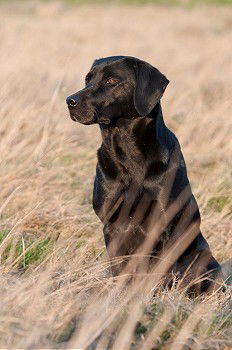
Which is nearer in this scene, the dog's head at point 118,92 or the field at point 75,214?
the field at point 75,214

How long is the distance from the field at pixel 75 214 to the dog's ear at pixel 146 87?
0.75 meters

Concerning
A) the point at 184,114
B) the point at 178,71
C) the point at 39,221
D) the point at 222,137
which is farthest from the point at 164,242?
the point at 178,71

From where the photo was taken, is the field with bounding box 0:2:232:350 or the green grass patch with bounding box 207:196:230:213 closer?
the field with bounding box 0:2:232:350

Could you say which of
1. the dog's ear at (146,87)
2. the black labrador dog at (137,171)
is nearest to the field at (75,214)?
the black labrador dog at (137,171)

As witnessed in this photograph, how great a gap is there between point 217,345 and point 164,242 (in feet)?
3.95

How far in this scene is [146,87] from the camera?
4.14 m

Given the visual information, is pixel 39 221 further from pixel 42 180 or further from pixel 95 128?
pixel 95 128

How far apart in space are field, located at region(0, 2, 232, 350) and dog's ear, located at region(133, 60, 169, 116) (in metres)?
0.75

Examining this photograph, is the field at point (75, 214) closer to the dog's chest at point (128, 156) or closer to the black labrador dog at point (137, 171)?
the black labrador dog at point (137, 171)

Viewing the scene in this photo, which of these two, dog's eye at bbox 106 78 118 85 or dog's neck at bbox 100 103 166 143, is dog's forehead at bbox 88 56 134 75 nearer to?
dog's eye at bbox 106 78 118 85

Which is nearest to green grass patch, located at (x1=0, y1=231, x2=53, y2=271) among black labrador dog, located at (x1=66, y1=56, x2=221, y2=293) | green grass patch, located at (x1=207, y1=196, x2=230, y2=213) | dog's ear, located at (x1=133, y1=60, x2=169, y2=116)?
black labrador dog, located at (x1=66, y1=56, x2=221, y2=293)

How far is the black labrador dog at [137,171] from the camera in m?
4.07

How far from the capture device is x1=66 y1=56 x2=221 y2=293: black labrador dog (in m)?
4.07

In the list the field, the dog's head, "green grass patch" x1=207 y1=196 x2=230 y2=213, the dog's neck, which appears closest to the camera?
the field
